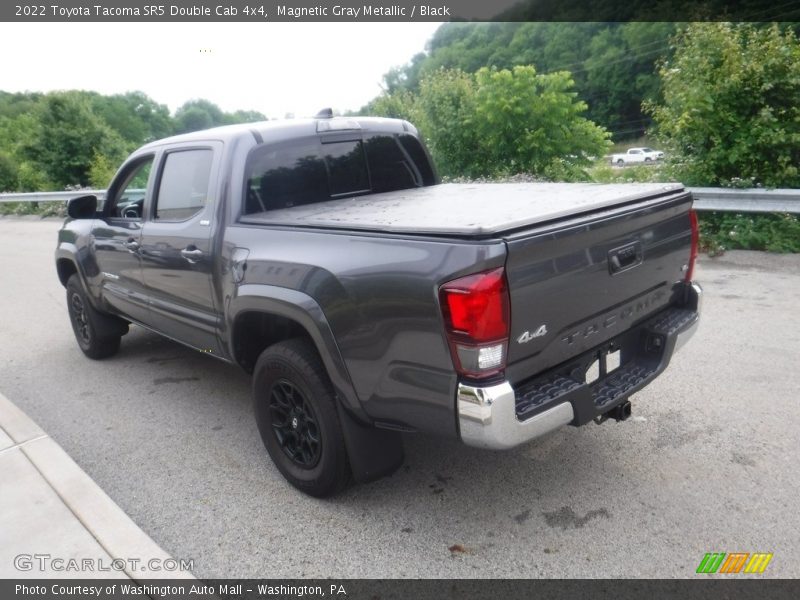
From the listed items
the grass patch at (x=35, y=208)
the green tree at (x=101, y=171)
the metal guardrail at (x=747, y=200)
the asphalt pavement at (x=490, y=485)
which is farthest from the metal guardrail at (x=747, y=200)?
the green tree at (x=101, y=171)

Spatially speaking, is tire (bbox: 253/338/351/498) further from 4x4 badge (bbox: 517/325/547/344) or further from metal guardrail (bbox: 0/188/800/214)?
metal guardrail (bbox: 0/188/800/214)

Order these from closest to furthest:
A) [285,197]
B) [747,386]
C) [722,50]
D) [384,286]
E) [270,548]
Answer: [384,286]
[270,548]
[285,197]
[747,386]
[722,50]

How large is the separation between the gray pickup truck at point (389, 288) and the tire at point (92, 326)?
134cm

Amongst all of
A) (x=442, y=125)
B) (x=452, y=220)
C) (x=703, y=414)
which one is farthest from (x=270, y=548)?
(x=442, y=125)

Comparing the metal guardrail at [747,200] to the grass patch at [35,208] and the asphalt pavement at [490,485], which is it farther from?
the grass patch at [35,208]

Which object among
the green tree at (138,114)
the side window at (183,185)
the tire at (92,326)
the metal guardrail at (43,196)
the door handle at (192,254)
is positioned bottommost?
the tire at (92,326)

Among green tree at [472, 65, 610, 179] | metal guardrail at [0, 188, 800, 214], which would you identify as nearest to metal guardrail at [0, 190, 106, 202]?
green tree at [472, 65, 610, 179]

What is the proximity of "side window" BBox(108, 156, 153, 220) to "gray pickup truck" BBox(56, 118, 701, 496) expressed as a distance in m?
0.23

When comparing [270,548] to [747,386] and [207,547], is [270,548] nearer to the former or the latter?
[207,547]

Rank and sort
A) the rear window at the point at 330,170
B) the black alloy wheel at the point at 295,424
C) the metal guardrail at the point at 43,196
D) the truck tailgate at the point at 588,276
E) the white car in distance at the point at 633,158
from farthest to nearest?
the metal guardrail at the point at 43,196, the white car in distance at the point at 633,158, the rear window at the point at 330,170, the black alloy wheel at the point at 295,424, the truck tailgate at the point at 588,276

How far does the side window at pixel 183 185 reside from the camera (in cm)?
392

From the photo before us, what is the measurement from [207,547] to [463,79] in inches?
424

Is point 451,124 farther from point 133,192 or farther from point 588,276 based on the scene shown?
point 588,276

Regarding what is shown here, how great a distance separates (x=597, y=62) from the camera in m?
67.1
